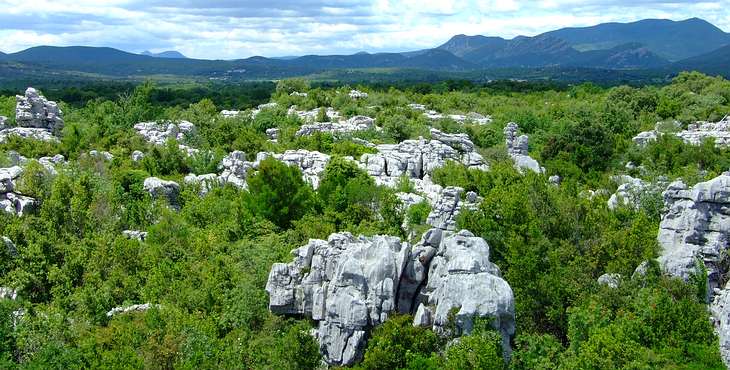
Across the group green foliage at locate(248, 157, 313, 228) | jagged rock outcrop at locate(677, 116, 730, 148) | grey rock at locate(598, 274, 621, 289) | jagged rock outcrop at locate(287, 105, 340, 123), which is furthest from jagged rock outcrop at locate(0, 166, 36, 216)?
jagged rock outcrop at locate(677, 116, 730, 148)

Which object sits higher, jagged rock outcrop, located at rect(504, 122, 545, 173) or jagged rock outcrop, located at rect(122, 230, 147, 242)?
jagged rock outcrop, located at rect(504, 122, 545, 173)

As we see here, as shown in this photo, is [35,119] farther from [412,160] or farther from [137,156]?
[412,160]

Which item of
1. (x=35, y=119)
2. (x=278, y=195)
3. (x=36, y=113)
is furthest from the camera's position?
(x=36, y=113)

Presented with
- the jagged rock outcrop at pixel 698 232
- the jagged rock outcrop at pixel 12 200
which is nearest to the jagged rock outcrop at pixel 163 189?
the jagged rock outcrop at pixel 12 200

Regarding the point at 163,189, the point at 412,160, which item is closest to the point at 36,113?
the point at 163,189

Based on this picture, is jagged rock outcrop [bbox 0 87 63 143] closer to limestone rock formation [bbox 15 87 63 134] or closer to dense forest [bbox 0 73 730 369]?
limestone rock formation [bbox 15 87 63 134]
